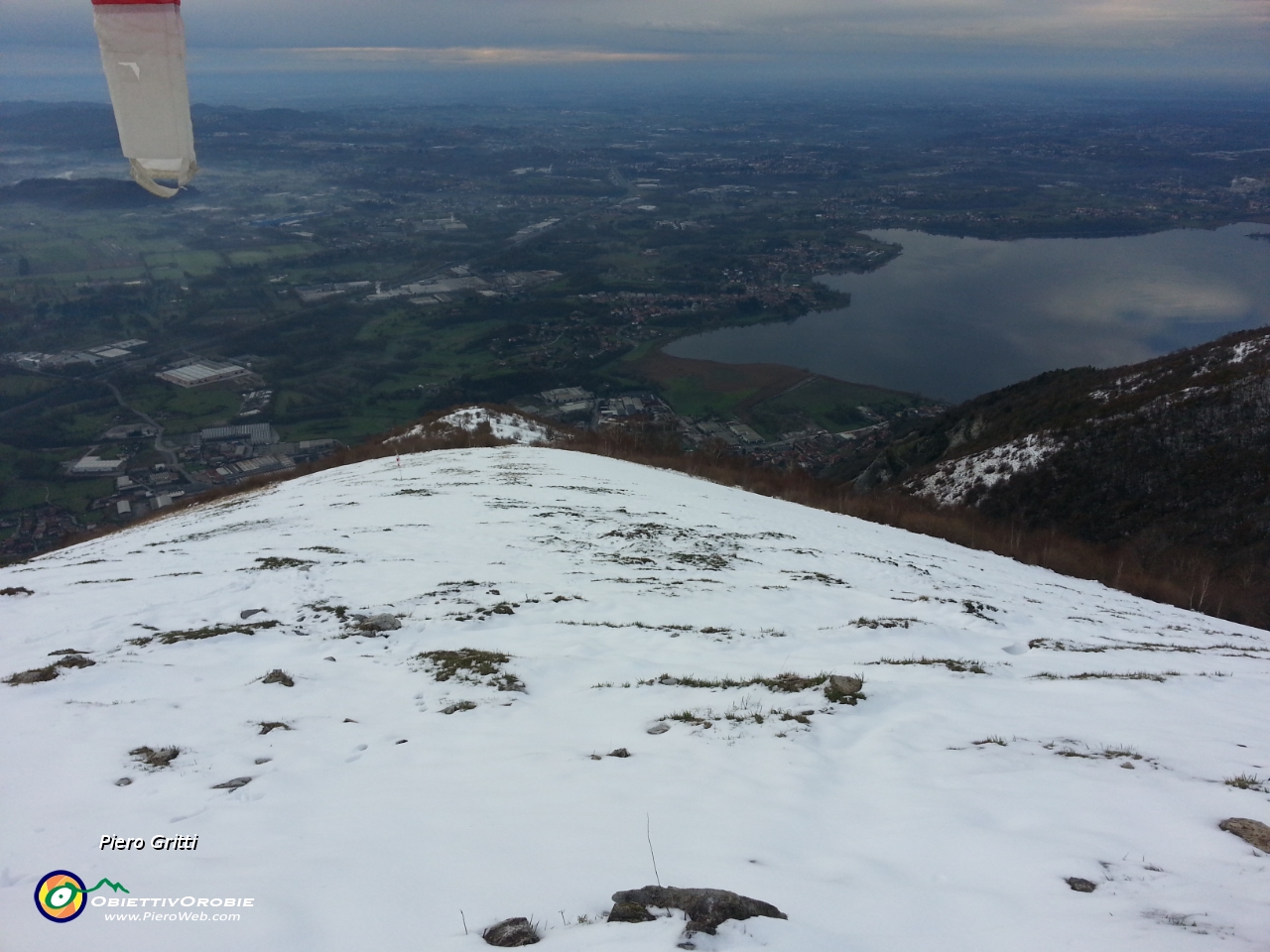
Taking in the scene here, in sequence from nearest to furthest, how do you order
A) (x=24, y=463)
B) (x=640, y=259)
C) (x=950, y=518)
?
(x=950, y=518), (x=24, y=463), (x=640, y=259)

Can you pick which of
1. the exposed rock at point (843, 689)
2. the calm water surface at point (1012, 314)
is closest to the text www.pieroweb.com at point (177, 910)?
the exposed rock at point (843, 689)

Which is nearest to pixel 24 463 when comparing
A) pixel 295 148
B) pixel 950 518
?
pixel 950 518

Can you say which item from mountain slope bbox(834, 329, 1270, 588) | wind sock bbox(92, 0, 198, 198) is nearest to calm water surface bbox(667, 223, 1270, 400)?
mountain slope bbox(834, 329, 1270, 588)

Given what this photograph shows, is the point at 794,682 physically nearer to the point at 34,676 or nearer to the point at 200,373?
the point at 34,676

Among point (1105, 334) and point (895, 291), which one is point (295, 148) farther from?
point (1105, 334)

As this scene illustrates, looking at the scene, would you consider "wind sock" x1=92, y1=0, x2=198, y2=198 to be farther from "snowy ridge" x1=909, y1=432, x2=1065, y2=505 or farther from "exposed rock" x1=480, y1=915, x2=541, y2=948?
"snowy ridge" x1=909, y1=432, x2=1065, y2=505

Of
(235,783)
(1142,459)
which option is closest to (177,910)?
(235,783)

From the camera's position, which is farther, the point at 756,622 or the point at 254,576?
the point at 254,576
